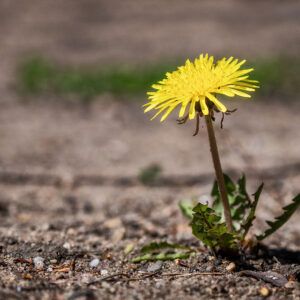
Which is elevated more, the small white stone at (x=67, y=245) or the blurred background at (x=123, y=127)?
the blurred background at (x=123, y=127)

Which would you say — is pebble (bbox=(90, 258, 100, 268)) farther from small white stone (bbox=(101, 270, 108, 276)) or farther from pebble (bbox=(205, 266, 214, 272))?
pebble (bbox=(205, 266, 214, 272))

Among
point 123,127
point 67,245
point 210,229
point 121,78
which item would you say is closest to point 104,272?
point 67,245

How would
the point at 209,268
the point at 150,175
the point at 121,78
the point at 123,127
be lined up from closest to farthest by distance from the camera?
the point at 209,268
the point at 150,175
the point at 123,127
the point at 121,78

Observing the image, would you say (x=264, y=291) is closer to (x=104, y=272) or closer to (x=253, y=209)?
(x=253, y=209)

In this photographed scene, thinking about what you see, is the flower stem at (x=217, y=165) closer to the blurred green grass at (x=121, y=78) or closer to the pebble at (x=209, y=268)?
the pebble at (x=209, y=268)

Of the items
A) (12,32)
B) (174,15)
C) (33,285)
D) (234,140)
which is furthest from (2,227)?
(174,15)

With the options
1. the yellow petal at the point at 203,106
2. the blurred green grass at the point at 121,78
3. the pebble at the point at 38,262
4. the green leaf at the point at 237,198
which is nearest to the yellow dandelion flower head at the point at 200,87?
the yellow petal at the point at 203,106
